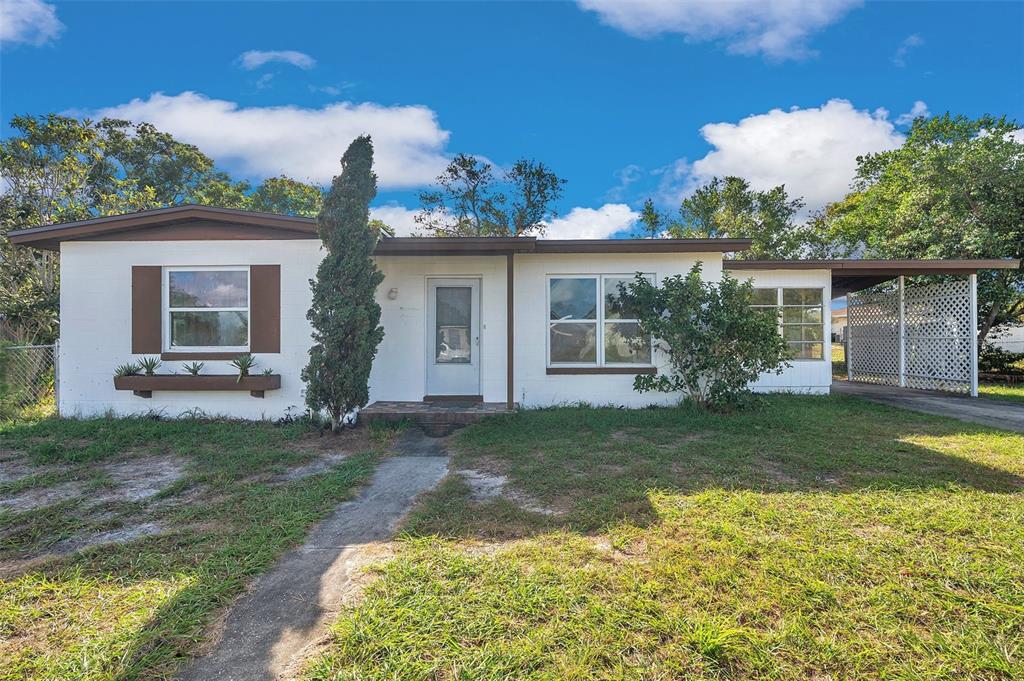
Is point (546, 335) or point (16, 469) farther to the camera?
point (546, 335)

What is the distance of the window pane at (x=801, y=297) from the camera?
9.25m

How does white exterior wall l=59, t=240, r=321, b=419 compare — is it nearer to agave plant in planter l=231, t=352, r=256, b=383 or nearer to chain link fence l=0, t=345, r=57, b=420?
agave plant in planter l=231, t=352, r=256, b=383

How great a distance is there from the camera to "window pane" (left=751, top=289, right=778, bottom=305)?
926 cm

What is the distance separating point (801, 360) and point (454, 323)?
7.10 m

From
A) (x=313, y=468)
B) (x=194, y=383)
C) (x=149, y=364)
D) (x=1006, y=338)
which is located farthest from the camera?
(x=1006, y=338)

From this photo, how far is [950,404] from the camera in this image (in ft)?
26.6

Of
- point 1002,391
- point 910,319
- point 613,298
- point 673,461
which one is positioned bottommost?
point 673,461

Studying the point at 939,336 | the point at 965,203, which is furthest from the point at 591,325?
the point at 965,203

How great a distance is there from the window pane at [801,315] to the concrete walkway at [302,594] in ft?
28.2

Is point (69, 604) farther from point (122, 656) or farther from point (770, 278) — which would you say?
point (770, 278)

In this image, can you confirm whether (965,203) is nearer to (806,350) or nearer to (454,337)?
(806,350)

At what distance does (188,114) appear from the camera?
1296cm

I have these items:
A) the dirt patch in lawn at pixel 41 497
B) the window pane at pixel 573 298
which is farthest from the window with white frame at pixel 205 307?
the window pane at pixel 573 298

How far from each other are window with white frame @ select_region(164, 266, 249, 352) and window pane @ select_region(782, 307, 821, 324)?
10000 mm
